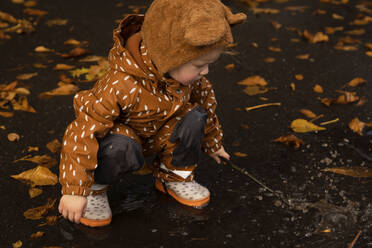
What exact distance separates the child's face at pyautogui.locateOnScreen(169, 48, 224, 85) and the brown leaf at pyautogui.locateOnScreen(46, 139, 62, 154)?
40.9 inches

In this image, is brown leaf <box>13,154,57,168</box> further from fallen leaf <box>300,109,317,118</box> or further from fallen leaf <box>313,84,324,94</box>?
fallen leaf <box>313,84,324,94</box>

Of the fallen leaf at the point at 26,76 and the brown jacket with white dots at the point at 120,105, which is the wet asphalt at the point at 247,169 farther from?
the brown jacket with white dots at the point at 120,105

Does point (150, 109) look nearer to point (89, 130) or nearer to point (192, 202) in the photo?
point (89, 130)

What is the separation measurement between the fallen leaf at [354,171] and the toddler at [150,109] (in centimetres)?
72

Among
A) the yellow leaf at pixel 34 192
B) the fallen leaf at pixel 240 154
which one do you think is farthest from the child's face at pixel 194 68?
the yellow leaf at pixel 34 192

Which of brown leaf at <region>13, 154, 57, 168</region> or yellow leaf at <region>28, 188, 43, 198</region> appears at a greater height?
brown leaf at <region>13, 154, 57, 168</region>

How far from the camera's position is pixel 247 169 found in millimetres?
2385

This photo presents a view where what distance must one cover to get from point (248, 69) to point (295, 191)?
147 centimetres

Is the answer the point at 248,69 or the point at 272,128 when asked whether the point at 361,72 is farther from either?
the point at 272,128

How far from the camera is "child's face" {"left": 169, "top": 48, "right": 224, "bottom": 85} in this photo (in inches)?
65.3

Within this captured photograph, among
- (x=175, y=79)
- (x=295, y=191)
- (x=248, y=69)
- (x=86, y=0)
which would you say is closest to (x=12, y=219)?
(x=175, y=79)

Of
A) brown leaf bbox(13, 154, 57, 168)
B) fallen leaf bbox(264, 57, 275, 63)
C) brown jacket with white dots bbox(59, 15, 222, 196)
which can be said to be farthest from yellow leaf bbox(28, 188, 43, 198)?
fallen leaf bbox(264, 57, 275, 63)

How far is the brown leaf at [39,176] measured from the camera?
7.33 ft

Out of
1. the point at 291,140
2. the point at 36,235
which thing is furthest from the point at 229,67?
the point at 36,235
